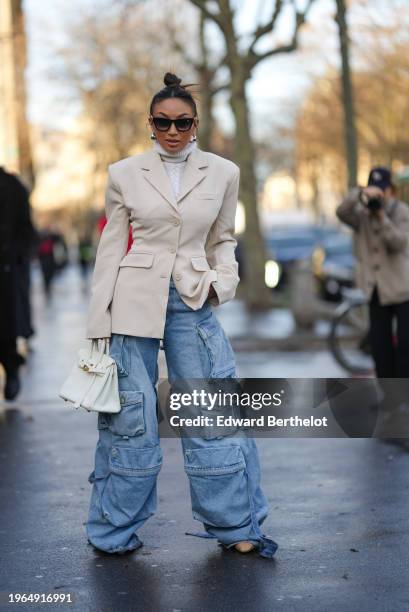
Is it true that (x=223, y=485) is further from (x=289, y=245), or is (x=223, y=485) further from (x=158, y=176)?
(x=289, y=245)

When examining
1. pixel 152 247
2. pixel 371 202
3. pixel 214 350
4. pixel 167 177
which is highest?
pixel 167 177

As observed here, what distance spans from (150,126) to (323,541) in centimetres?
195

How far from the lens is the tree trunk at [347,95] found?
59.4 feet

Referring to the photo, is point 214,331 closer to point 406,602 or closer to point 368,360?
point 406,602

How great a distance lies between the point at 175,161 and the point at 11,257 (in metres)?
4.79

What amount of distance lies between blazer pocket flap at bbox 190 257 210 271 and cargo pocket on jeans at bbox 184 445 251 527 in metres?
0.74

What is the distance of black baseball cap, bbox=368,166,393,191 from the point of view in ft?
29.5

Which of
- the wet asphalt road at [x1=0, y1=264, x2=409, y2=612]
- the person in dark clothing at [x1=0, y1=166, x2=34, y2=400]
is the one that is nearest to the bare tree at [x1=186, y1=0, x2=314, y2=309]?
the person in dark clothing at [x1=0, y1=166, x2=34, y2=400]

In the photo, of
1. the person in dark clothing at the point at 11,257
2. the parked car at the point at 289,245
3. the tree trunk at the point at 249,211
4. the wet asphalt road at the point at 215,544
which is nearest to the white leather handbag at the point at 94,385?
the wet asphalt road at the point at 215,544

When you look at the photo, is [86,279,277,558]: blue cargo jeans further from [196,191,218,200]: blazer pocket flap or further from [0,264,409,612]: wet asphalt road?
[196,191,218,200]: blazer pocket flap

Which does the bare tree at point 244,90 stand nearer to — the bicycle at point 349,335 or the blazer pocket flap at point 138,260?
the bicycle at point 349,335

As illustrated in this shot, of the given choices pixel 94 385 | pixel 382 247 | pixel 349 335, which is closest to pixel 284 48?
pixel 349 335

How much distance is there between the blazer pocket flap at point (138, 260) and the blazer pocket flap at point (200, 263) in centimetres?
17

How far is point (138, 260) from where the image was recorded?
5457mm
